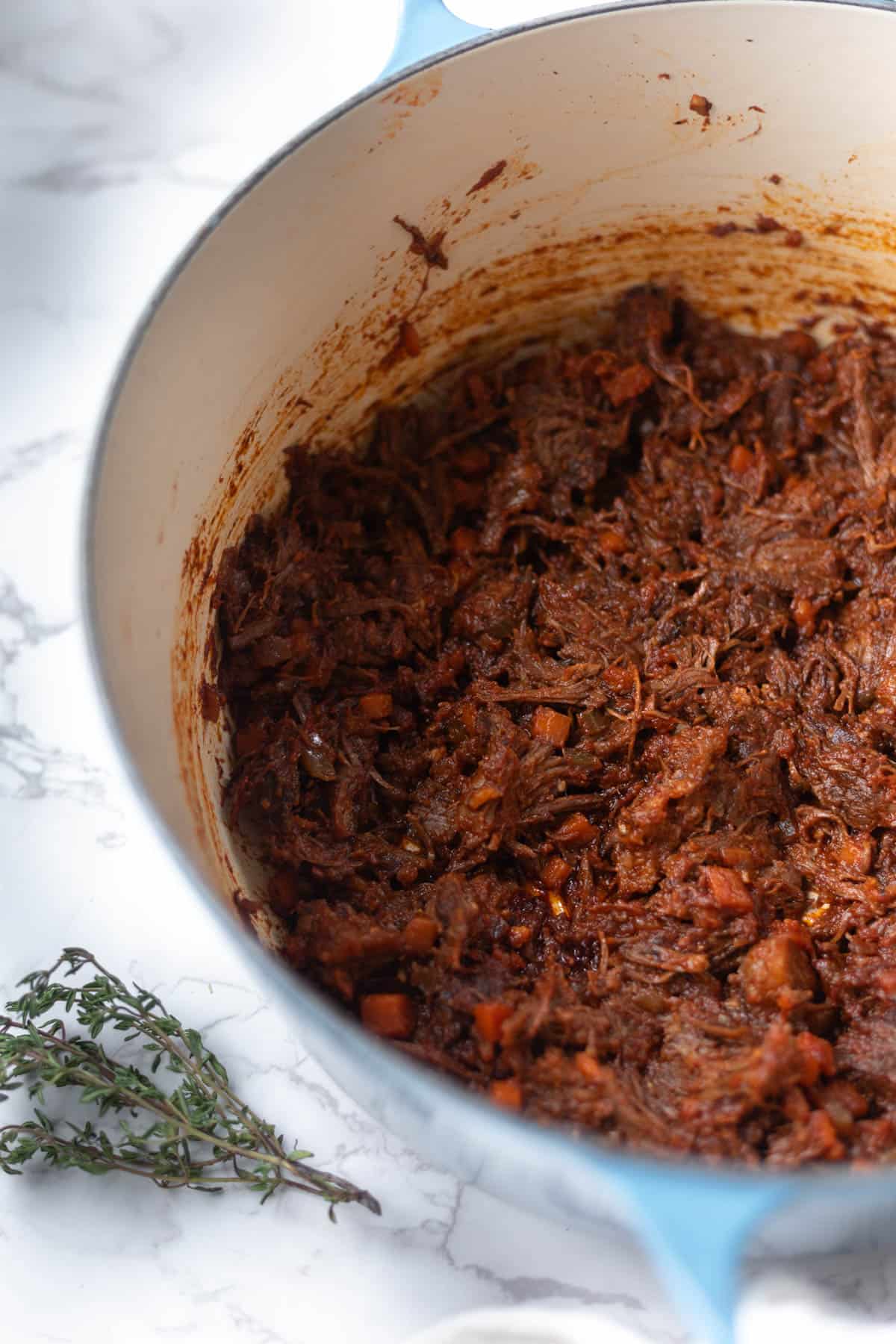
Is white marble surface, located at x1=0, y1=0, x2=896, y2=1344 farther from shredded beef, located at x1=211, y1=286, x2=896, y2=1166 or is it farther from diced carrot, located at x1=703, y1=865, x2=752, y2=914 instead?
diced carrot, located at x1=703, y1=865, x2=752, y2=914

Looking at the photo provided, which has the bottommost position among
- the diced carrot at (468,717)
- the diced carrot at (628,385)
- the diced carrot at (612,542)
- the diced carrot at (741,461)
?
the diced carrot at (468,717)

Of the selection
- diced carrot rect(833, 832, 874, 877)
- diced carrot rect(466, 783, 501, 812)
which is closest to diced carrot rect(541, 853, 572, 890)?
diced carrot rect(466, 783, 501, 812)

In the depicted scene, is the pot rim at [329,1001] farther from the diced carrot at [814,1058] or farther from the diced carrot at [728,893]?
the diced carrot at [728,893]

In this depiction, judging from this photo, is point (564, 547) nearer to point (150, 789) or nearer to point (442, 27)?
point (442, 27)

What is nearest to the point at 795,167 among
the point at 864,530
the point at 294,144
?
the point at 864,530

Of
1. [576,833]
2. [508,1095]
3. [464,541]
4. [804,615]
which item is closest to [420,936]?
[508,1095]

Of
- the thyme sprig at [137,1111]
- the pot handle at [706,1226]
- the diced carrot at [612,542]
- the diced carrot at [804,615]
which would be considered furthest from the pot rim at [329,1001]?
the diced carrot at [804,615]

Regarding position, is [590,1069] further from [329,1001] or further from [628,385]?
[628,385]
